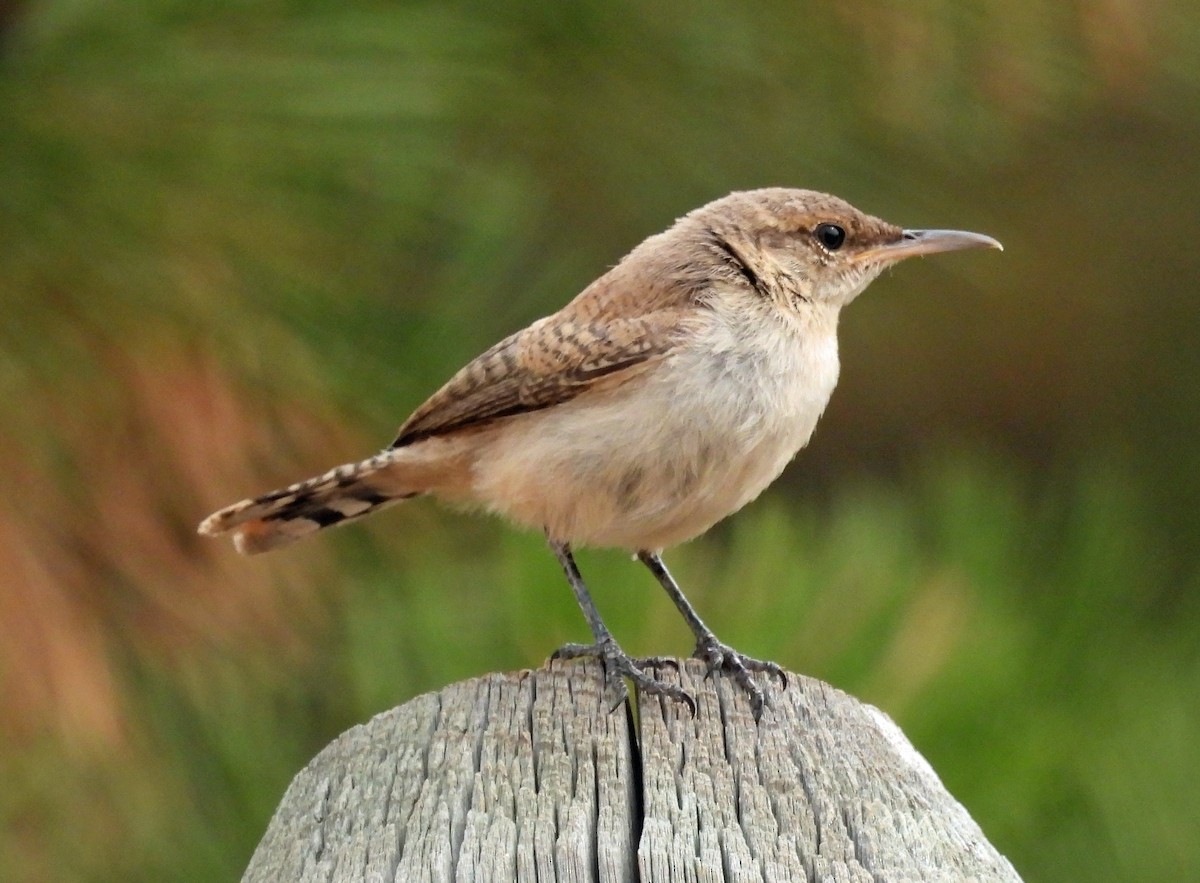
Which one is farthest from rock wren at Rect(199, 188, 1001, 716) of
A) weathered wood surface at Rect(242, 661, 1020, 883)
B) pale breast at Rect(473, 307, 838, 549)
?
weathered wood surface at Rect(242, 661, 1020, 883)

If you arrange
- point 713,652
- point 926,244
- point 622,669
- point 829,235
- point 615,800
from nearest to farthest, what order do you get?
point 615,800, point 622,669, point 713,652, point 926,244, point 829,235

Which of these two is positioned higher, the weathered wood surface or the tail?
the tail

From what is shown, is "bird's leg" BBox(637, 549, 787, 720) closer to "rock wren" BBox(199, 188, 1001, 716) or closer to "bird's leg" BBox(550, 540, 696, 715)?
"rock wren" BBox(199, 188, 1001, 716)

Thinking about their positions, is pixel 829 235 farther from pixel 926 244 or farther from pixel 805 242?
pixel 926 244

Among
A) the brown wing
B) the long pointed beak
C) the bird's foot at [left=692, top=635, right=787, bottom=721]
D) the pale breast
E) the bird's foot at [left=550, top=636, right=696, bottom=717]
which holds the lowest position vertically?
the bird's foot at [left=692, top=635, right=787, bottom=721]

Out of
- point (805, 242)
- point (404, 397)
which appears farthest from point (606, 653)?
point (805, 242)
